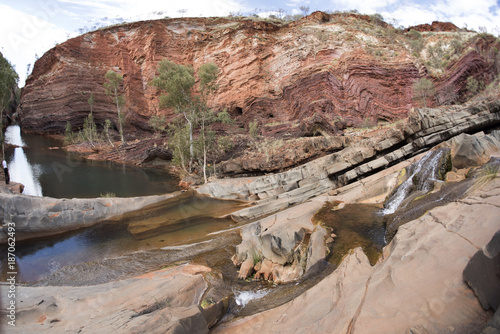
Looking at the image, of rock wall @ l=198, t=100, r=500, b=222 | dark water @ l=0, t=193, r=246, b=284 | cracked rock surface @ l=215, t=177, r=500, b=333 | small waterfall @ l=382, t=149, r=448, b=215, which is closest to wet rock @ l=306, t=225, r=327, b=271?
cracked rock surface @ l=215, t=177, r=500, b=333

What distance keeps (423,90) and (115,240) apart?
28825 mm

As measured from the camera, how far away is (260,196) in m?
17.0

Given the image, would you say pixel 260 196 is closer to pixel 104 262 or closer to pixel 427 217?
pixel 104 262

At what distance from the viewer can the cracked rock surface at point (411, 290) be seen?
11.6 feet

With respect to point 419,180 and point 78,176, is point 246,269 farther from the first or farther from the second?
point 78,176

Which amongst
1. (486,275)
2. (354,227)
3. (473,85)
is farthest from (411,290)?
(473,85)

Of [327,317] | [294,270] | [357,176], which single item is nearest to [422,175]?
[357,176]

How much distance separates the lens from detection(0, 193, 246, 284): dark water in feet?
30.2

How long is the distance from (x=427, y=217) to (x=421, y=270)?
2277mm

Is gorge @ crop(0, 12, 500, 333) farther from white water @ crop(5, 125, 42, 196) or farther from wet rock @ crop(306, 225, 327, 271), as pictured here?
white water @ crop(5, 125, 42, 196)

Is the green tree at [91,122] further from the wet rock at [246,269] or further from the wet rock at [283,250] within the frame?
the wet rock at [246,269]

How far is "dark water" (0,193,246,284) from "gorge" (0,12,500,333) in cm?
9

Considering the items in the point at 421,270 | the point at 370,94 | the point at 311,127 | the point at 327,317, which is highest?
the point at 370,94

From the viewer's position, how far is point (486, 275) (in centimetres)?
348
